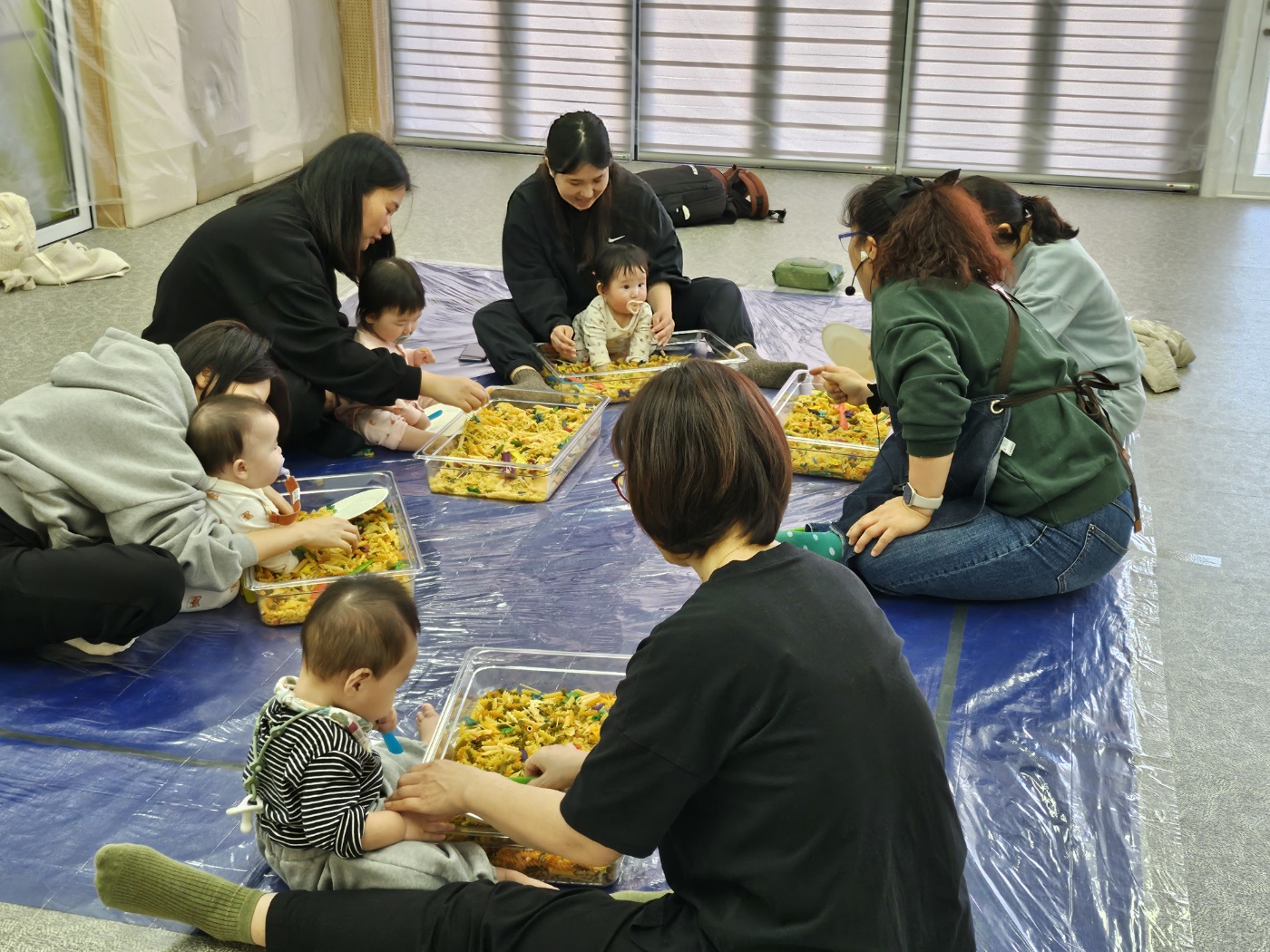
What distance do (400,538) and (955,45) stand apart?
6.38m

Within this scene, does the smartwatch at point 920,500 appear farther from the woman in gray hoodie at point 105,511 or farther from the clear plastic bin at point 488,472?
the woman in gray hoodie at point 105,511

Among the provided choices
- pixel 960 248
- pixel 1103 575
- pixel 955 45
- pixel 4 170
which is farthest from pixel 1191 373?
pixel 4 170

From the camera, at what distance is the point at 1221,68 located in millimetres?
7230

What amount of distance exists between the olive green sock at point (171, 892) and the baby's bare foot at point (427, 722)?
398mm

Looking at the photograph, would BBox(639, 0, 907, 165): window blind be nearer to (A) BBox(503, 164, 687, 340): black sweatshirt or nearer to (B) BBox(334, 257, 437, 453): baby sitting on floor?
(A) BBox(503, 164, 687, 340): black sweatshirt

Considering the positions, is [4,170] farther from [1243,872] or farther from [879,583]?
[1243,872]

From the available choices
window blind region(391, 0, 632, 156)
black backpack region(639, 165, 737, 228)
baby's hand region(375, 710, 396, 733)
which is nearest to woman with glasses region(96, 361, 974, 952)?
baby's hand region(375, 710, 396, 733)

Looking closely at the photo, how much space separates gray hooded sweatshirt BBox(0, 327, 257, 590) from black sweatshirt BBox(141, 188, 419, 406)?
0.67 metres

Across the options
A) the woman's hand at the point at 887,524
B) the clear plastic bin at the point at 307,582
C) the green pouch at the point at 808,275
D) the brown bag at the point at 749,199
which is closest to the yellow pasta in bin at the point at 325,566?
the clear plastic bin at the point at 307,582

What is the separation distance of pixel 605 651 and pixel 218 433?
0.93m

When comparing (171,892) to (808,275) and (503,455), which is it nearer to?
(503,455)

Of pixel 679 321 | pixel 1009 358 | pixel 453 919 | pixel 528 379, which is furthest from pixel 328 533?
pixel 679 321

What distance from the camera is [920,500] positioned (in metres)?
2.58

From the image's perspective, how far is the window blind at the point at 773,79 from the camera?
25.8 ft
